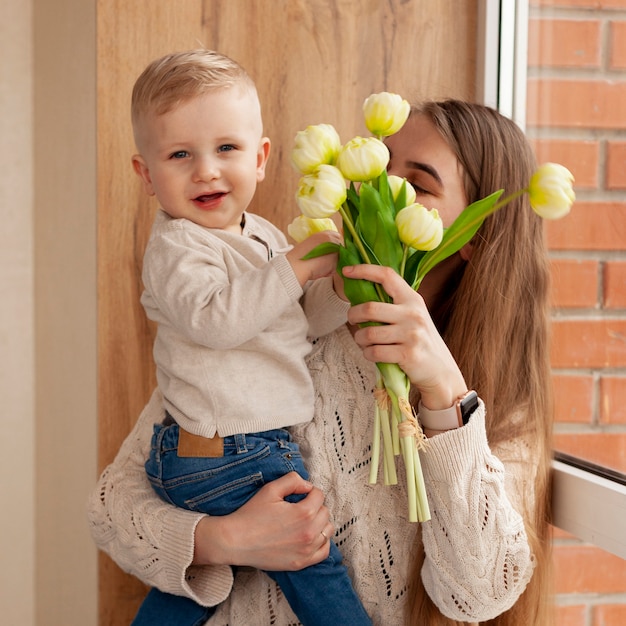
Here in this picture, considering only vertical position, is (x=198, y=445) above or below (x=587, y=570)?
above

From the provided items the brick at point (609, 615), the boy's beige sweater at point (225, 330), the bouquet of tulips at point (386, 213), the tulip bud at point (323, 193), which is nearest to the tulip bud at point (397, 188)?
the bouquet of tulips at point (386, 213)

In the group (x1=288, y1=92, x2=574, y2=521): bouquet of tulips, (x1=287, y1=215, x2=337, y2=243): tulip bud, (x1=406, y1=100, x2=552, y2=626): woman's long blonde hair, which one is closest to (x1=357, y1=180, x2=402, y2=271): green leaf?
(x1=288, y1=92, x2=574, y2=521): bouquet of tulips

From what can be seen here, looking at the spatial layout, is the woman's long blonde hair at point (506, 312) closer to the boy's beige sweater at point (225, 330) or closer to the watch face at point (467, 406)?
the watch face at point (467, 406)

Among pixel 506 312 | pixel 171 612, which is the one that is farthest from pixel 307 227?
pixel 171 612

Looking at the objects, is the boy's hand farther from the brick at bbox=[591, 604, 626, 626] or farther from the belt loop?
the brick at bbox=[591, 604, 626, 626]

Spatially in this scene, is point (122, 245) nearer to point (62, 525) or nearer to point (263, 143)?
point (263, 143)

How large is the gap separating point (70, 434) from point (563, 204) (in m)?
1.59

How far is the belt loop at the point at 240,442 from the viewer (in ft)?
4.54

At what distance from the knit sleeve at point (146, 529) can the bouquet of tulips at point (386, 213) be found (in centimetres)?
41

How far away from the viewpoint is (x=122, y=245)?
1.84 metres

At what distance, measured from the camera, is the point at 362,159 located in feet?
3.74

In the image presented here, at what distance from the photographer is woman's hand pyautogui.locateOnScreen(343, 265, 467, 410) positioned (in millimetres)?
1216

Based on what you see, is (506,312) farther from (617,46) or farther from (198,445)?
(198,445)

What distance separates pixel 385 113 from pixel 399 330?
324 mm
